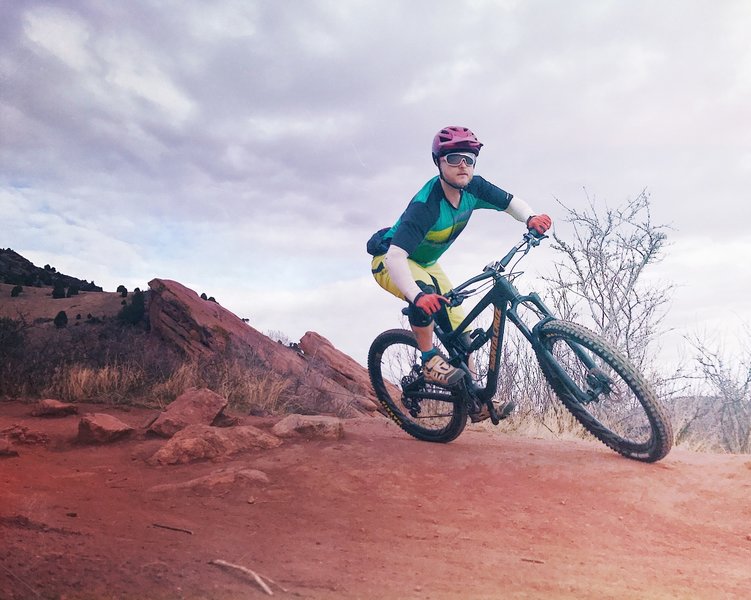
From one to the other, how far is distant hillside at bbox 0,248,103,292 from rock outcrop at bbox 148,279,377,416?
19128mm

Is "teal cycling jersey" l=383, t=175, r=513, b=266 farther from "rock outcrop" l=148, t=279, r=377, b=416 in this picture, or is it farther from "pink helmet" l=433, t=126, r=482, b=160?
"rock outcrop" l=148, t=279, r=377, b=416

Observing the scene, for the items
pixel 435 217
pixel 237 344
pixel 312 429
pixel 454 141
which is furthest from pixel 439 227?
pixel 237 344

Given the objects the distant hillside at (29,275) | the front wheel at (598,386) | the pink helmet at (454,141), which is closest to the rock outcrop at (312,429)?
the front wheel at (598,386)

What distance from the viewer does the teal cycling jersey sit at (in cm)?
579

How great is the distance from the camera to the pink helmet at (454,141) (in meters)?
5.72

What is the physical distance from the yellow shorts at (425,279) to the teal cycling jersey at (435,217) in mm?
102

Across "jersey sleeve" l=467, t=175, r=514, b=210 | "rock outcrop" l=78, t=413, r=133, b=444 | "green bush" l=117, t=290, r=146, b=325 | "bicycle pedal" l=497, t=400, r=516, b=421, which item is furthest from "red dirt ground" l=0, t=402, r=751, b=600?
"green bush" l=117, t=290, r=146, b=325

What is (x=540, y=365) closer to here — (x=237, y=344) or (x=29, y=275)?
(x=237, y=344)

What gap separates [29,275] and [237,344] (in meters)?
22.5

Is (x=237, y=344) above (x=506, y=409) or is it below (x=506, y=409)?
above

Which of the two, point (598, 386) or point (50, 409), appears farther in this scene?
point (50, 409)

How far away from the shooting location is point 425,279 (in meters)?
6.04

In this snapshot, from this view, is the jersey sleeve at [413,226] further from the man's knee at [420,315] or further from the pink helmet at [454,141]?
the pink helmet at [454,141]

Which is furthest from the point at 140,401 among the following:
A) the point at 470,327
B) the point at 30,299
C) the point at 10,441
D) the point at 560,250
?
the point at 30,299
